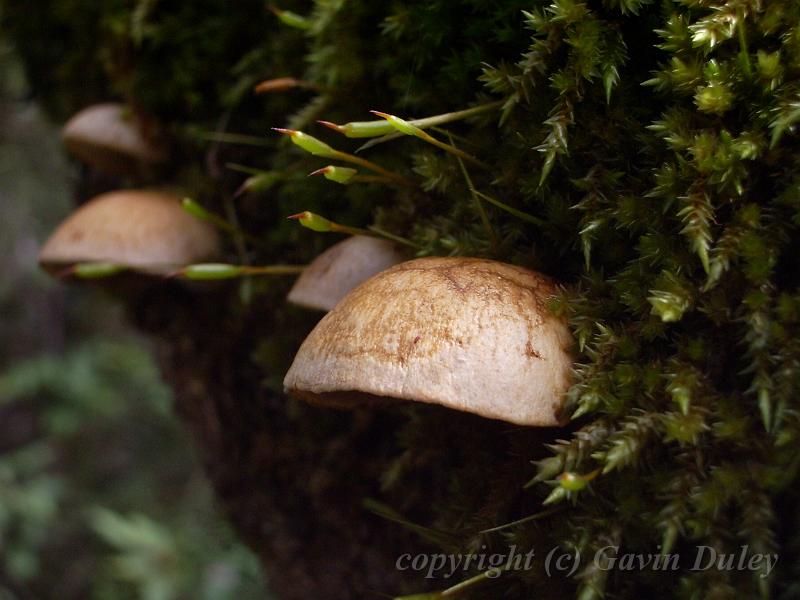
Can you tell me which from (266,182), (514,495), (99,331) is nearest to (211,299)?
(266,182)

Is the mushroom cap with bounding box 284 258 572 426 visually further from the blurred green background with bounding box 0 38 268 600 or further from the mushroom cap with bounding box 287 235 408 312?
the blurred green background with bounding box 0 38 268 600

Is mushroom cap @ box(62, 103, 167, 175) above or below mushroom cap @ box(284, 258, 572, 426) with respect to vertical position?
below

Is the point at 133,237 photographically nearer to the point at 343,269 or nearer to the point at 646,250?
the point at 343,269

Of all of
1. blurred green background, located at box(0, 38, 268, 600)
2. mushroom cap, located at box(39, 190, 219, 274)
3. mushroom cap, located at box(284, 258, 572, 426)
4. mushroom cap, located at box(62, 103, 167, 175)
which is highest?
mushroom cap, located at box(284, 258, 572, 426)

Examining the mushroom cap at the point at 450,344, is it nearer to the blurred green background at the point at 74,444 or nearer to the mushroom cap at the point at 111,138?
the mushroom cap at the point at 111,138

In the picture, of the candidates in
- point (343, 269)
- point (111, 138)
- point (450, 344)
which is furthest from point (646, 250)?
point (111, 138)

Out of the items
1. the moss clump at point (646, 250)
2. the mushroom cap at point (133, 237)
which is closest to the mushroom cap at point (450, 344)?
the moss clump at point (646, 250)

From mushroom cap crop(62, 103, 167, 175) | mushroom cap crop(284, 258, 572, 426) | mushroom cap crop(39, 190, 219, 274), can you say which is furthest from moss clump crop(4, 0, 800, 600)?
mushroom cap crop(62, 103, 167, 175)

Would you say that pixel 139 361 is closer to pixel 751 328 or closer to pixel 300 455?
pixel 300 455
